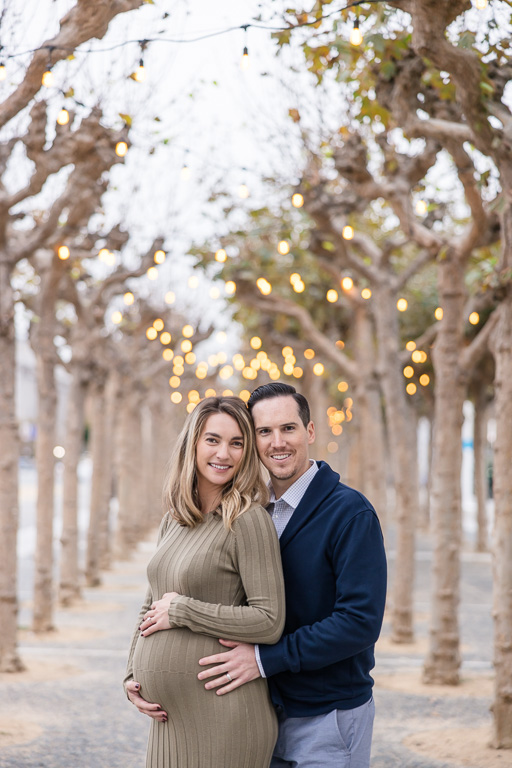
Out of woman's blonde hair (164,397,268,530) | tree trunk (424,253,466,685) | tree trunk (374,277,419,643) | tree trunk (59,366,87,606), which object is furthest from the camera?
tree trunk (59,366,87,606)

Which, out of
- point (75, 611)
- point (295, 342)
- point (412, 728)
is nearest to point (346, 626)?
point (412, 728)

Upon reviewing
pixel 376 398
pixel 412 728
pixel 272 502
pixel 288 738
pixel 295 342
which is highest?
pixel 295 342

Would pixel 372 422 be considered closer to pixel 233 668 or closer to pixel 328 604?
pixel 328 604

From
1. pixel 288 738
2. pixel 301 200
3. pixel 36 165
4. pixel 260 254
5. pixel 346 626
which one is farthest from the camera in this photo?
Result: pixel 260 254

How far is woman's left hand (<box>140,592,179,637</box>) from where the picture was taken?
3.17m

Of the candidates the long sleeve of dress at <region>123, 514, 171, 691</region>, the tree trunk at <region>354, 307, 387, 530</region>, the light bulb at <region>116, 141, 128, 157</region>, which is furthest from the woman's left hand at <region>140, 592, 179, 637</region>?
the tree trunk at <region>354, 307, 387, 530</region>

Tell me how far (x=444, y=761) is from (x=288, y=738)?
3.46 meters

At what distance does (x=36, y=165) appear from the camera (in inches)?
327

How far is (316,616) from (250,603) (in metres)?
0.26

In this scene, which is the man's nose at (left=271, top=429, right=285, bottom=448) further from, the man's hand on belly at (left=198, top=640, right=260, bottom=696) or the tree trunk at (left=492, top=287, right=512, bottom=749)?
the tree trunk at (left=492, top=287, right=512, bottom=749)

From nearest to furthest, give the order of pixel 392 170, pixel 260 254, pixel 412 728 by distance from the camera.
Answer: pixel 412 728, pixel 392 170, pixel 260 254

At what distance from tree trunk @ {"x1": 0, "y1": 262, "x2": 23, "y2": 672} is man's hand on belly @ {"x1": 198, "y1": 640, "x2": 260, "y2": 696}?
5973 millimetres

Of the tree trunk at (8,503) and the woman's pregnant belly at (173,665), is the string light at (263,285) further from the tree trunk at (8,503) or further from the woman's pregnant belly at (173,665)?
the woman's pregnant belly at (173,665)

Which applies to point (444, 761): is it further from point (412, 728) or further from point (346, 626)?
point (346, 626)
